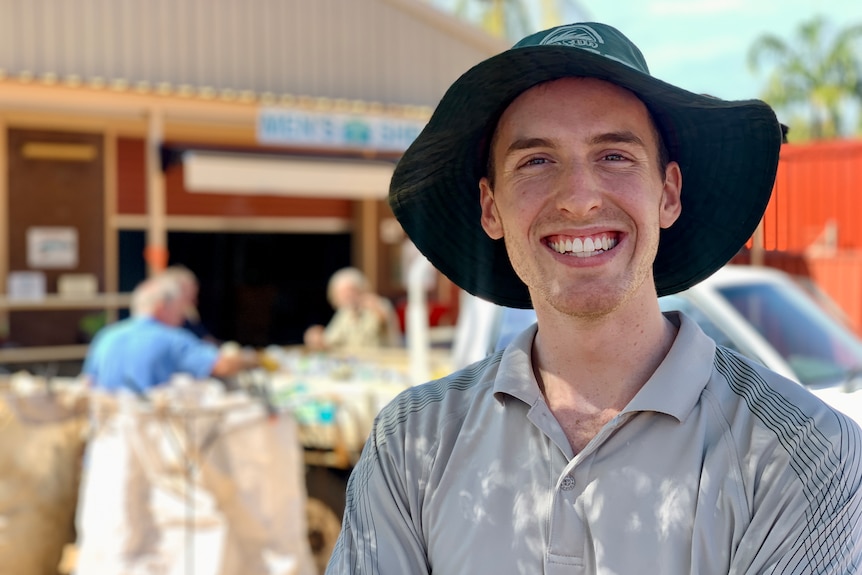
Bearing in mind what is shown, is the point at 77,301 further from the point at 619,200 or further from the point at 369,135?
the point at 619,200

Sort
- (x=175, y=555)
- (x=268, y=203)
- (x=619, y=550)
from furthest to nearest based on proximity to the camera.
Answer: (x=268, y=203)
(x=175, y=555)
(x=619, y=550)

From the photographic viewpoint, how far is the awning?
887 cm

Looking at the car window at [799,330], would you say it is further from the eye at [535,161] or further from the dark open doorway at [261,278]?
the dark open doorway at [261,278]

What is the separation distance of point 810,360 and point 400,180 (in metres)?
3.51

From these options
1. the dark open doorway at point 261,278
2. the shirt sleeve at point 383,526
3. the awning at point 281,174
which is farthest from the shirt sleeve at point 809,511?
the dark open doorway at point 261,278

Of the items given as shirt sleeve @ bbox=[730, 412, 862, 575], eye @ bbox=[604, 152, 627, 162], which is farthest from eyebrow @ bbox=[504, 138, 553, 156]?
shirt sleeve @ bbox=[730, 412, 862, 575]

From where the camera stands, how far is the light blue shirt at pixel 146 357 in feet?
19.4

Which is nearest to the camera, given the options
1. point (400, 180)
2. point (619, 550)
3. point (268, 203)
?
point (619, 550)

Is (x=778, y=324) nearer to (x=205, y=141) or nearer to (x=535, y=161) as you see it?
(x=535, y=161)

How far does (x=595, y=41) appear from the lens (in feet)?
5.57

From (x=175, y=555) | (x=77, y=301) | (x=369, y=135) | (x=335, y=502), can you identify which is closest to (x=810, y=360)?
(x=335, y=502)

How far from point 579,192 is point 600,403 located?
377 mm

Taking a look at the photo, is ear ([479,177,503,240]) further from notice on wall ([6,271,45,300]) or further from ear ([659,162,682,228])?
notice on wall ([6,271,45,300])

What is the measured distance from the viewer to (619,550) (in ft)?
5.01
